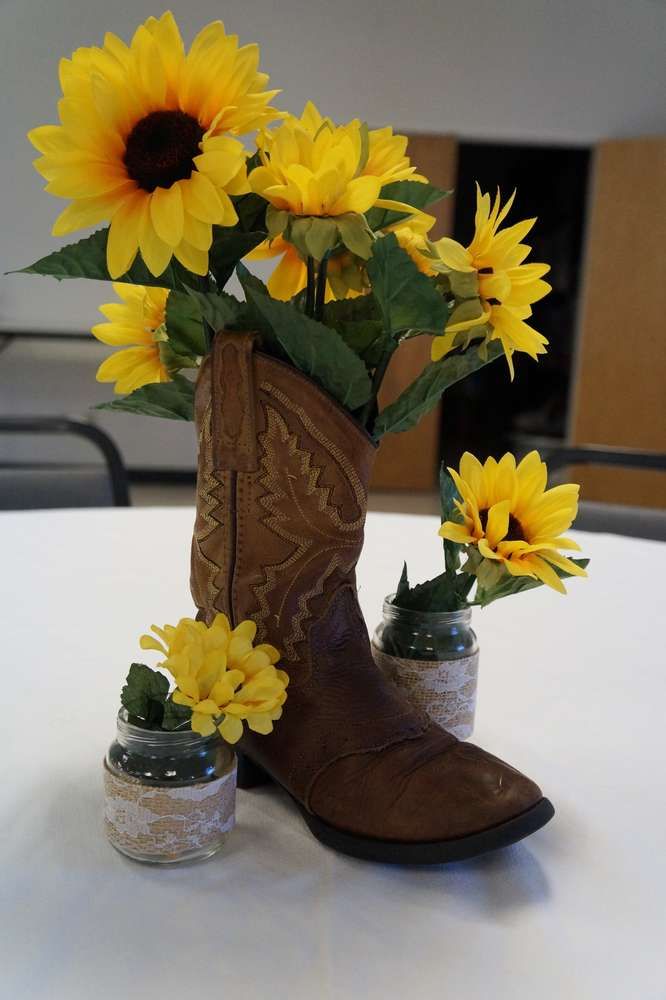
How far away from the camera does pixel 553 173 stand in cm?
585

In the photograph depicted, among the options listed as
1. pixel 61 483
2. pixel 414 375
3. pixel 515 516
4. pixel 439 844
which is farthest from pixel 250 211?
pixel 414 375

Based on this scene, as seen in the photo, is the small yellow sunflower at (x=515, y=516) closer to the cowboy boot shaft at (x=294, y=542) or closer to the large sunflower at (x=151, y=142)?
the cowboy boot shaft at (x=294, y=542)

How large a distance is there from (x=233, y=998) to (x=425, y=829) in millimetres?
125

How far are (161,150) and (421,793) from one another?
34 cm

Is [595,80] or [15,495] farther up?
[595,80]

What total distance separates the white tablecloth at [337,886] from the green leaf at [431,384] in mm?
235

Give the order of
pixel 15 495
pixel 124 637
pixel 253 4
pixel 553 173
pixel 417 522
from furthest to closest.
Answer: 1. pixel 553 173
2. pixel 253 4
3. pixel 15 495
4. pixel 417 522
5. pixel 124 637

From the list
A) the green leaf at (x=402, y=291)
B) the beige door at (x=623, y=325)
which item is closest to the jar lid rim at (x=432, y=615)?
the green leaf at (x=402, y=291)

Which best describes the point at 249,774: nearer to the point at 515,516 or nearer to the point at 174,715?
the point at 174,715

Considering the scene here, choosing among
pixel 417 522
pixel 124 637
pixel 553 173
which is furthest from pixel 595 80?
pixel 124 637

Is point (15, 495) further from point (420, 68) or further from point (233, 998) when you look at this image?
point (420, 68)

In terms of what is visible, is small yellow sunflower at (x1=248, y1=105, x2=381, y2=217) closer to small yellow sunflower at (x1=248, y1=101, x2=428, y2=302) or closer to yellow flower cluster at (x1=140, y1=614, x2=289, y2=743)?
small yellow sunflower at (x1=248, y1=101, x2=428, y2=302)

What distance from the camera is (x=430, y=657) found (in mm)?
586

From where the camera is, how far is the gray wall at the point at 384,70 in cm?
438
